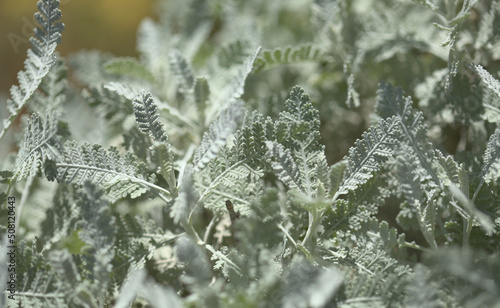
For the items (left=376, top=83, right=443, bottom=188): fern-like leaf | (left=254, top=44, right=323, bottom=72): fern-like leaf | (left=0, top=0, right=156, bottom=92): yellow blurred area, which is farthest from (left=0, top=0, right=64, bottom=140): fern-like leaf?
(left=0, top=0, right=156, bottom=92): yellow blurred area

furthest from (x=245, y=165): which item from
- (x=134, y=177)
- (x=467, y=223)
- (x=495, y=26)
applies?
(x=495, y=26)

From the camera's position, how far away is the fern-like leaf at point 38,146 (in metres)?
0.46

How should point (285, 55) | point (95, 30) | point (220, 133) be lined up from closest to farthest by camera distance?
point (220, 133) < point (285, 55) < point (95, 30)

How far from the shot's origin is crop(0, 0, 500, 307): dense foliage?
1.31 ft

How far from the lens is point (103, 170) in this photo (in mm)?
469

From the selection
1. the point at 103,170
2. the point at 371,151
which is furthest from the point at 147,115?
the point at 371,151

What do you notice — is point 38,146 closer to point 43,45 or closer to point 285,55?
point 43,45

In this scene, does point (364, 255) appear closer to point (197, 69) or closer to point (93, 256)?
point (93, 256)

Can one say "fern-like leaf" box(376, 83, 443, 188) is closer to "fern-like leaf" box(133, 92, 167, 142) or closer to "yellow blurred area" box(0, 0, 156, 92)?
"fern-like leaf" box(133, 92, 167, 142)

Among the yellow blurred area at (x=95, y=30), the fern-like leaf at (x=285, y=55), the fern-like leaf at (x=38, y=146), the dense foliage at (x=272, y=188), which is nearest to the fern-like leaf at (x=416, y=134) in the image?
the dense foliage at (x=272, y=188)

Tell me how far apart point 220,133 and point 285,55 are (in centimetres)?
A: 26

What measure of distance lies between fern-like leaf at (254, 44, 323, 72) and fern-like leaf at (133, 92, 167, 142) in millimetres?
196

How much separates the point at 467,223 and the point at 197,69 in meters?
0.53

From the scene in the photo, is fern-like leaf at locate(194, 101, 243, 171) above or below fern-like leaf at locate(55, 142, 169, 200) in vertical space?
above
